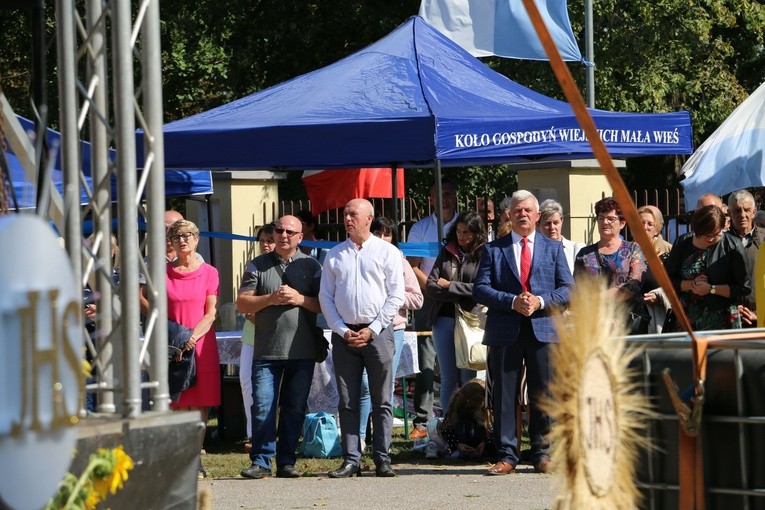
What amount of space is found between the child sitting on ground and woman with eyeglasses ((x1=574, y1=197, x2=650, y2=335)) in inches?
47.8

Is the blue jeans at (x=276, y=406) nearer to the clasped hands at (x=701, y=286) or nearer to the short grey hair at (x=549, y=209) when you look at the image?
the short grey hair at (x=549, y=209)

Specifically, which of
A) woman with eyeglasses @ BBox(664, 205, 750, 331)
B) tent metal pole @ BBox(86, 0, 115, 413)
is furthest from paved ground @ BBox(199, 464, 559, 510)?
tent metal pole @ BBox(86, 0, 115, 413)

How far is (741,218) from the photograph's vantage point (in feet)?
31.7

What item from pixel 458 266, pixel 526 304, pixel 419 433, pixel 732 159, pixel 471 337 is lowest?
pixel 419 433

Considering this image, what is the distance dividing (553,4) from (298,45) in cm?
1119

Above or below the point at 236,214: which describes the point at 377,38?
above

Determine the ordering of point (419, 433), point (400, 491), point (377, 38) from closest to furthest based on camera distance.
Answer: point (400, 491)
point (419, 433)
point (377, 38)

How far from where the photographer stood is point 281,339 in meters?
8.97

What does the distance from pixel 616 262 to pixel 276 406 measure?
259cm

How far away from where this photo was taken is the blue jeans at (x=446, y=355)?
10.2 m

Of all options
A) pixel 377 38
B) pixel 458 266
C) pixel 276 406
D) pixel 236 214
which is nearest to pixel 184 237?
pixel 276 406

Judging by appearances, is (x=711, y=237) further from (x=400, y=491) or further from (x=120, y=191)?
(x=120, y=191)

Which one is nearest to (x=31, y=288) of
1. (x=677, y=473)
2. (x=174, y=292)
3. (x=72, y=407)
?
(x=72, y=407)

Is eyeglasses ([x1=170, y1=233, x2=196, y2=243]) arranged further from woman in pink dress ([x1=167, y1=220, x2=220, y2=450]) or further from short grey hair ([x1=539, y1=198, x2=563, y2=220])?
short grey hair ([x1=539, y1=198, x2=563, y2=220])
